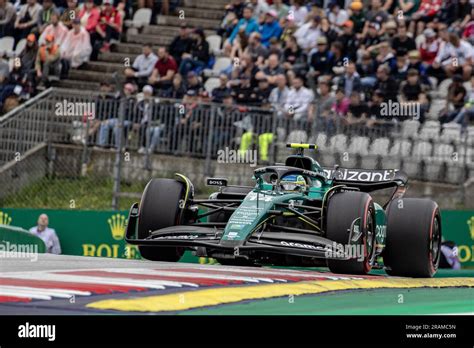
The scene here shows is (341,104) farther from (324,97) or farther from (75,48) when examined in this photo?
(75,48)

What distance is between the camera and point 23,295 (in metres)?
9.09

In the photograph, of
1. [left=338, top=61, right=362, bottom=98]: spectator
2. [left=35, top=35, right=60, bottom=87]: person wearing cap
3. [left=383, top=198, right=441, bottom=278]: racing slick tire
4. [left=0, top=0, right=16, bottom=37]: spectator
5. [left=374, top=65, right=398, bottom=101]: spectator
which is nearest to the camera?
[left=383, top=198, right=441, bottom=278]: racing slick tire

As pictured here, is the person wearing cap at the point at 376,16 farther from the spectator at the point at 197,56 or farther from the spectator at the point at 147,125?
the spectator at the point at 147,125

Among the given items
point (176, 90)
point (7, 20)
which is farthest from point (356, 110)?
point (7, 20)

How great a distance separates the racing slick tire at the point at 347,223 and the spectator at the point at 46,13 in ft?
46.8

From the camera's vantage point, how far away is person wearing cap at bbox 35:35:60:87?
2430 cm

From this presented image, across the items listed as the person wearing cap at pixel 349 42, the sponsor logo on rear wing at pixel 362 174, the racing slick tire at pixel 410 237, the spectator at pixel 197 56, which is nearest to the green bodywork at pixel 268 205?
the racing slick tire at pixel 410 237

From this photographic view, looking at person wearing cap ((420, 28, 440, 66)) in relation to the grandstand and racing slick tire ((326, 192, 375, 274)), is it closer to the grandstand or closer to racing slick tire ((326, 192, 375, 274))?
the grandstand

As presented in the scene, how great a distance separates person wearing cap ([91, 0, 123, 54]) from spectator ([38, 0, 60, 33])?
98 centimetres

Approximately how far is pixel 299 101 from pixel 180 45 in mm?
3706

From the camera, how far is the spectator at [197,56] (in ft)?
75.5

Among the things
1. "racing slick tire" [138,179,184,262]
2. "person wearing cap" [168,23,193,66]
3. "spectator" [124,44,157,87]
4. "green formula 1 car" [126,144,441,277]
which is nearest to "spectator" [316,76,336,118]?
"person wearing cap" [168,23,193,66]
